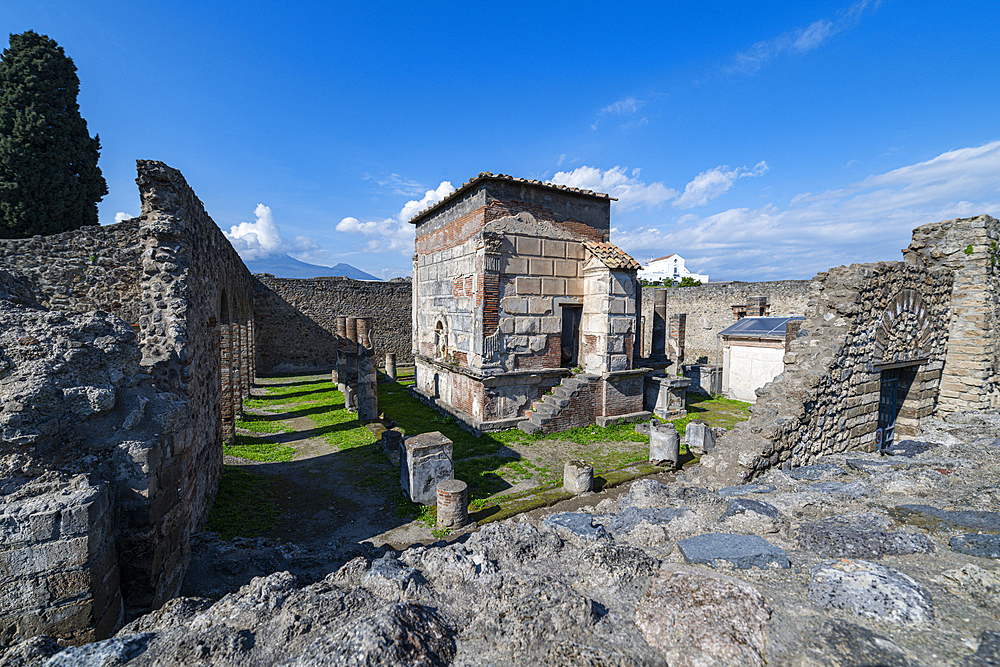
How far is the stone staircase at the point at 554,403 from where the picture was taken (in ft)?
35.2

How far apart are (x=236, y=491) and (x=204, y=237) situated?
4639mm

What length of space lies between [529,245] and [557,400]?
4.27m

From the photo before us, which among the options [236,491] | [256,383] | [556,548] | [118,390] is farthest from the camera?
[256,383]

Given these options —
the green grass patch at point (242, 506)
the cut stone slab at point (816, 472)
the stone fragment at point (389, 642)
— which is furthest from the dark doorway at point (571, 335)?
the stone fragment at point (389, 642)

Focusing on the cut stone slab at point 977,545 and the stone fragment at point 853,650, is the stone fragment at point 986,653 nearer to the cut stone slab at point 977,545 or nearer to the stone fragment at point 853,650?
the stone fragment at point 853,650

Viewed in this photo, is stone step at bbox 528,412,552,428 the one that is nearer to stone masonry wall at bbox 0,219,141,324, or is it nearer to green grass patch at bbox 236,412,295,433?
green grass patch at bbox 236,412,295,433

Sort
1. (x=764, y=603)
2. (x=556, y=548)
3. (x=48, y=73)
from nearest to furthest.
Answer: (x=764, y=603) → (x=556, y=548) → (x=48, y=73)

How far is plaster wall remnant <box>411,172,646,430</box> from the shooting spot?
10.8 meters

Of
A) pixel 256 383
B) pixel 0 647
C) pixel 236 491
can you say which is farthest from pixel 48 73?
pixel 0 647

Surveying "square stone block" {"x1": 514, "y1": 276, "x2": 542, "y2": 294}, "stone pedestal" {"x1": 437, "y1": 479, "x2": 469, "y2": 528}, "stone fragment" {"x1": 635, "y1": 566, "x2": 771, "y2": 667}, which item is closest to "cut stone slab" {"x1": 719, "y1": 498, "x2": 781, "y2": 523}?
"stone fragment" {"x1": 635, "y1": 566, "x2": 771, "y2": 667}

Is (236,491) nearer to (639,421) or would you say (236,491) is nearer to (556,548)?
(556,548)

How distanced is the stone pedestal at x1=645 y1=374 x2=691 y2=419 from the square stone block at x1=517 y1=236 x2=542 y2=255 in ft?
18.4

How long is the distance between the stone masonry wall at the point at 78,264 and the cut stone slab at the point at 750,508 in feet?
40.7

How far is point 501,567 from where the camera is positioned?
261cm
